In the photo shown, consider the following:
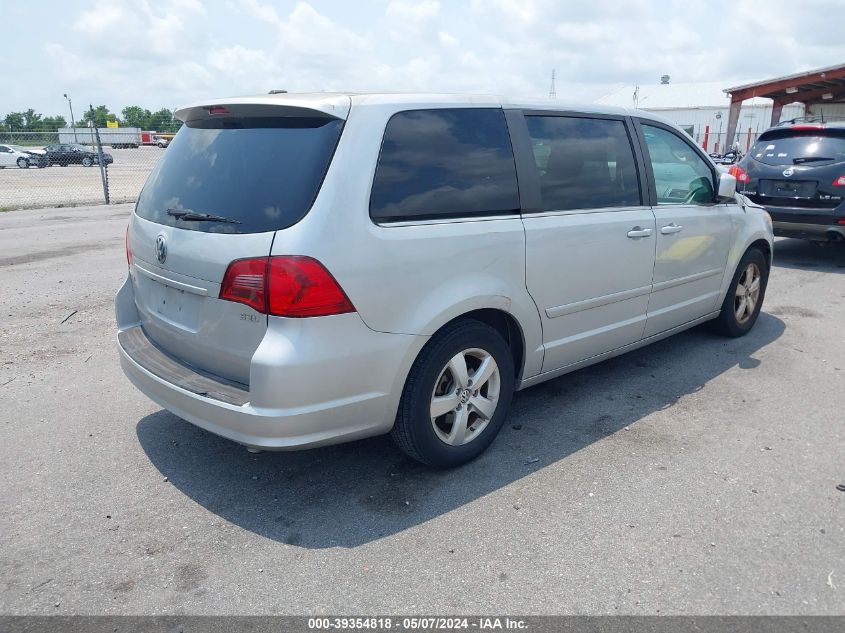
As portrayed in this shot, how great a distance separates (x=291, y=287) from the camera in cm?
272

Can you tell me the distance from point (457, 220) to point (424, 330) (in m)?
0.59

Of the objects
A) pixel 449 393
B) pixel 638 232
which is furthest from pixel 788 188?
pixel 449 393

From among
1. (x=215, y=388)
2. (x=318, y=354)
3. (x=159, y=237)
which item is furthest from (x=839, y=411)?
(x=159, y=237)

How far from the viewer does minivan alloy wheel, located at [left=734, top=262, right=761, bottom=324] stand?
5.55 m

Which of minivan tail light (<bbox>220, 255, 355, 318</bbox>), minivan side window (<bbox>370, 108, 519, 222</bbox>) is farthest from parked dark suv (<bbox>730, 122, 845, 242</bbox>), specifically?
minivan tail light (<bbox>220, 255, 355, 318</bbox>)

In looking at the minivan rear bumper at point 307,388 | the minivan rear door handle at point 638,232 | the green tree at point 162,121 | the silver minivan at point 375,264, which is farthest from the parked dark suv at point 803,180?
the green tree at point 162,121

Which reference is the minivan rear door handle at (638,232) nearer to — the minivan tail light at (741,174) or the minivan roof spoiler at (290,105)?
the minivan roof spoiler at (290,105)

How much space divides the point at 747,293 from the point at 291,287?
14.5ft

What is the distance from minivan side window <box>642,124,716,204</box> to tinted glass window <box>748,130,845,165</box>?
178 inches

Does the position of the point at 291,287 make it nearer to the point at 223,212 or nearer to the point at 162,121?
the point at 223,212

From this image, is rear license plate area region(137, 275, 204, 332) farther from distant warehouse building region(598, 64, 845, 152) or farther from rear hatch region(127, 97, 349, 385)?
distant warehouse building region(598, 64, 845, 152)

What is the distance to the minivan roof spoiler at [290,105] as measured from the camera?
2.95m

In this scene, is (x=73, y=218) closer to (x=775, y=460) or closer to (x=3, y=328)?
(x=3, y=328)

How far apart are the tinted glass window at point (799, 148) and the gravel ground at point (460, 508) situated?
4.74m
